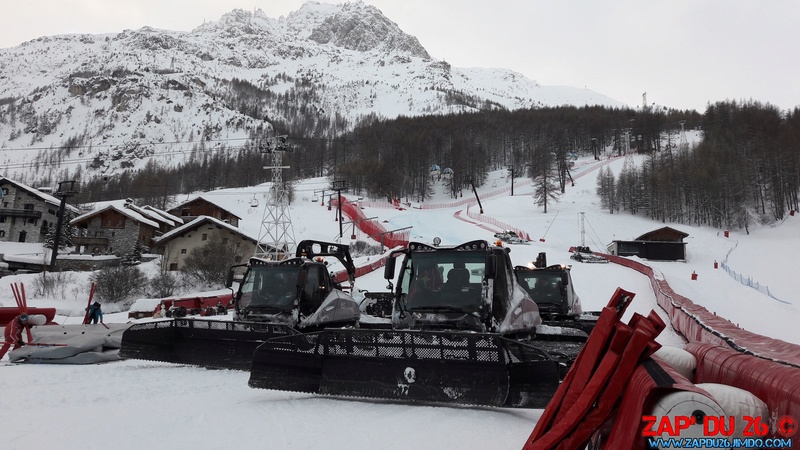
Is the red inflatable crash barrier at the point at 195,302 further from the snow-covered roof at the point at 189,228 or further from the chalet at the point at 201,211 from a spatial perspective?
the chalet at the point at 201,211

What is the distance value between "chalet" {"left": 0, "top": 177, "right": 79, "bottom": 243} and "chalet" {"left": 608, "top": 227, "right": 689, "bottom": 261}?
67.7 m

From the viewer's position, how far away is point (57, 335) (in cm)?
1137

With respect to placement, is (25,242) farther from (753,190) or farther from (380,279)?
(753,190)

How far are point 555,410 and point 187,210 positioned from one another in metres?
71.3

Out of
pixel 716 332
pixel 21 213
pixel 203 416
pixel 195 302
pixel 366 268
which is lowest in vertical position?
pixel 195 302

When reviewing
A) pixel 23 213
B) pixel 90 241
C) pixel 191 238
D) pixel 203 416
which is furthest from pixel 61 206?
pixel 203 416

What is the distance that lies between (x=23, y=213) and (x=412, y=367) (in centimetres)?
6747

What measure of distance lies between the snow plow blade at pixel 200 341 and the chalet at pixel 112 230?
49.2m

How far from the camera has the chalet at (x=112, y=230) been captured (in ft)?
176

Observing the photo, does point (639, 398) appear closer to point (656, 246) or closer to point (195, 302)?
point (195, 302)

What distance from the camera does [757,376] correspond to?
9.59 feet

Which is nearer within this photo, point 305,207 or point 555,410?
point 555,410

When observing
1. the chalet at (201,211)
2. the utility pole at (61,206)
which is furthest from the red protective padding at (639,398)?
the chalet at (201,211)

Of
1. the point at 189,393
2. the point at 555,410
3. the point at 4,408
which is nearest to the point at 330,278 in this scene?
the point at 189,393
